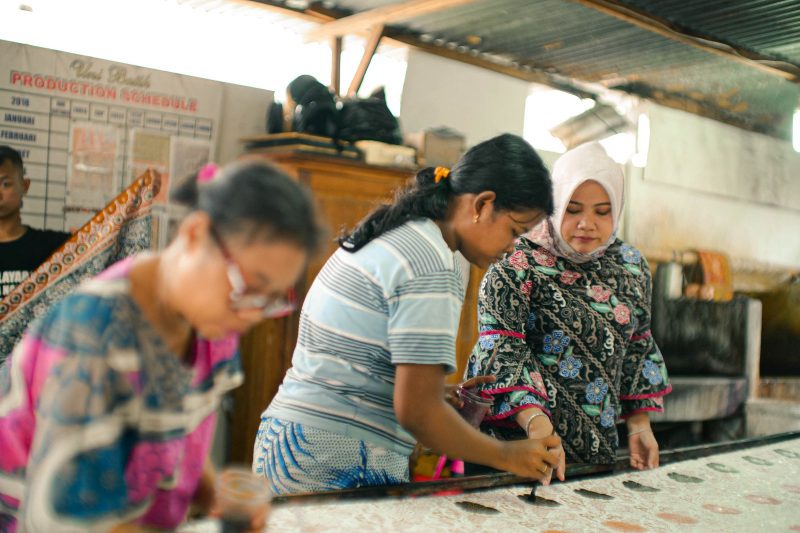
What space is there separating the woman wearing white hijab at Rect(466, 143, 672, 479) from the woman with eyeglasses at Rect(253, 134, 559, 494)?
32 centimetres

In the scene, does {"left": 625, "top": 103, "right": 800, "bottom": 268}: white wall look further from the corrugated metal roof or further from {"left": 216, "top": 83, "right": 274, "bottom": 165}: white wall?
{"left": 216, "top": 83, "right": 274, "bottom": 165}: white wall

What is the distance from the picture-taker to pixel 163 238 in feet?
12.8

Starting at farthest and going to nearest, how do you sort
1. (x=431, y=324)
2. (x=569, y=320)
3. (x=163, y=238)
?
(x=163, y=238)
(x=569, y=320)
(x=431, y=324)

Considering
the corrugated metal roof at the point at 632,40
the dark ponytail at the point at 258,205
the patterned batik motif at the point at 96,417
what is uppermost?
the corrugated metal roof at the point at 632,40

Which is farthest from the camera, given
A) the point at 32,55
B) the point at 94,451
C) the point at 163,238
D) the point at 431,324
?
the point at 163,238

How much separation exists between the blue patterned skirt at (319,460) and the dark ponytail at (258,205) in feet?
2.37

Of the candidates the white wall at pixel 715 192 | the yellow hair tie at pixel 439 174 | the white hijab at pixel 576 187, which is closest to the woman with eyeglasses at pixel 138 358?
the yellow hair tie at pixel 439 174

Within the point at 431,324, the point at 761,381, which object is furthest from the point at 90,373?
the point at 761,381

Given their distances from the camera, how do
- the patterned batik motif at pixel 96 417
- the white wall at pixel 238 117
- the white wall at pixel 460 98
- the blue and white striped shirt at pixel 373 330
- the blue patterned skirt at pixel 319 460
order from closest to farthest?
the patterned batik motif at pixel 96 417, the blue and white striped shirt at pixel 373 330, the blue patterned skirt at pixel 319 460, the white wall at pixel 238 117, the white wall at pixel 460 98

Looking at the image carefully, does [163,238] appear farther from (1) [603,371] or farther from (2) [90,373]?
(2) [90,373]

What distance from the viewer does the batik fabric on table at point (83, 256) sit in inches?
113

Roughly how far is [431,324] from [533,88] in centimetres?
500

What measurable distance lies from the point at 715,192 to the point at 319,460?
6.63 m

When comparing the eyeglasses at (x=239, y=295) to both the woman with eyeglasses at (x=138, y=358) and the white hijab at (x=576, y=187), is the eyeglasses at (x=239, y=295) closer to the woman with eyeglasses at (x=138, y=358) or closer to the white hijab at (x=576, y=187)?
the woman with eyeglasses at (x=138, y=358)
